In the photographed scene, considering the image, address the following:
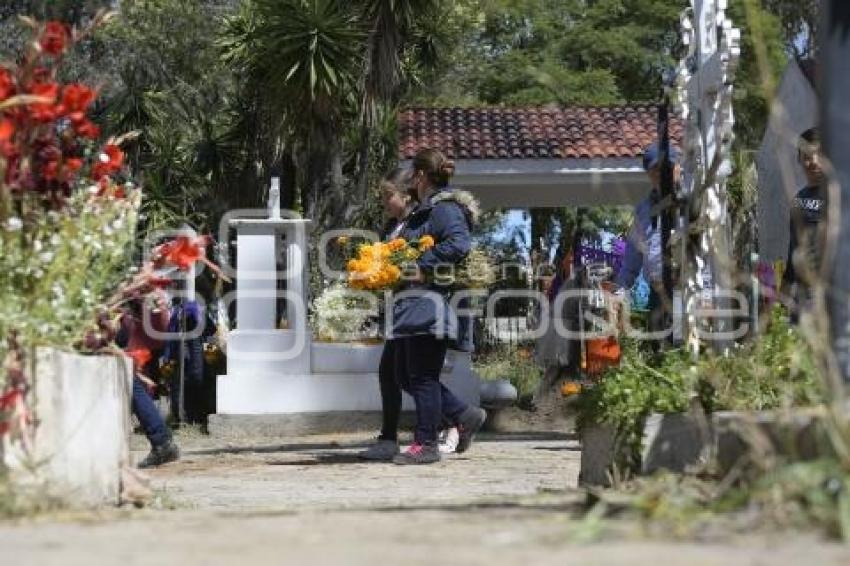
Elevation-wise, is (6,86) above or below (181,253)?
above

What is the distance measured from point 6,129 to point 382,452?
15.4ft

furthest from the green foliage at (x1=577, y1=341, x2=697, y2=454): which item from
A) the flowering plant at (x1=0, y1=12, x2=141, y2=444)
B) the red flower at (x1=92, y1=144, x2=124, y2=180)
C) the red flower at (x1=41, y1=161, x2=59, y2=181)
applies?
the red flower at (x1=41, y1=161, x2=59, y2=181)

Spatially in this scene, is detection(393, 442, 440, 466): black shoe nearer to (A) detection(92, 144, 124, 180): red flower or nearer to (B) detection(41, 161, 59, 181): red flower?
(A) detection(92, 144, 124, 180): red flower

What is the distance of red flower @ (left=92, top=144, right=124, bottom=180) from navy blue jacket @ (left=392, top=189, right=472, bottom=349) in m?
3.19

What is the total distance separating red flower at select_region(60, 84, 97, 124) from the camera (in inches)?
224

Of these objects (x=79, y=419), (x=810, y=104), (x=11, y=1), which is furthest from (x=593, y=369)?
(x=11, y=1)

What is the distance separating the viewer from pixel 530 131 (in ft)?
77.2

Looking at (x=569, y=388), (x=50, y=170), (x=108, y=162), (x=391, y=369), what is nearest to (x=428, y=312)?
Answer: (x=391, y=369)

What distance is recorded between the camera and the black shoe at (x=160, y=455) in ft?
31.0

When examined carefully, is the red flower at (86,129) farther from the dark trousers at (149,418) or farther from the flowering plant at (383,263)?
the dark trousers at (149,418)

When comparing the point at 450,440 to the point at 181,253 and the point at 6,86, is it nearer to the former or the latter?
the point at 181,253

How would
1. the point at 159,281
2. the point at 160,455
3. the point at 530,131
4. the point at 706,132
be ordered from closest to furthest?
the point at 159,281 < the point at 706,132 < the point at 160,455 < the point at 530,131

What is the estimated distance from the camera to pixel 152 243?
338 inches

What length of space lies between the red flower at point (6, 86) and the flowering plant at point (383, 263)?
12.2 ft
